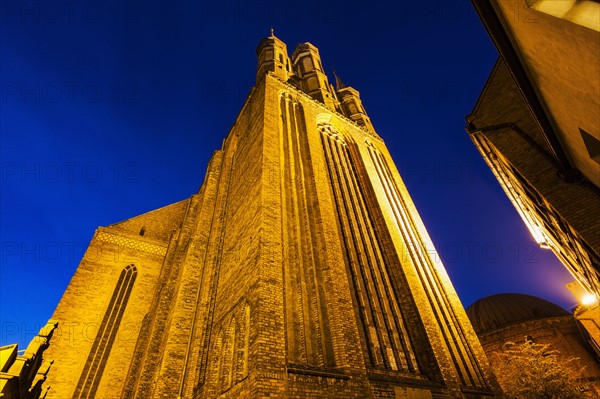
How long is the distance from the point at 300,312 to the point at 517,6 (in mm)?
6411

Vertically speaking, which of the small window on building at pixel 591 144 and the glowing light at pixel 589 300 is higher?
the glowing light at pixel 589 300

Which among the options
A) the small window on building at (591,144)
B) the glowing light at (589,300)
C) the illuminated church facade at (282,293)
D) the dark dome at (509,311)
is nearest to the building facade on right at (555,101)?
the small window on building at (591,144)

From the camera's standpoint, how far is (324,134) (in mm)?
14898

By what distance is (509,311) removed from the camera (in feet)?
85.4

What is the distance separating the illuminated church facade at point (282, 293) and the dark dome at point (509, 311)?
18.5 meters

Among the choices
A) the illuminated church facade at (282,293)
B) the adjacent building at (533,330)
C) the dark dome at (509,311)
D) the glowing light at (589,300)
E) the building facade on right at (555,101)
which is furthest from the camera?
the dark dome at (509,311)

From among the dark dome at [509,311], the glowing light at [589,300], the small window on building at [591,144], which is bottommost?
the small window on building at [591,144]

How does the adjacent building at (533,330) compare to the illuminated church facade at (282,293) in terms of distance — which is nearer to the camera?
the illuminated church facade at (282,293)

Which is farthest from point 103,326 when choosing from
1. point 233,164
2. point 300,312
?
point 300,312

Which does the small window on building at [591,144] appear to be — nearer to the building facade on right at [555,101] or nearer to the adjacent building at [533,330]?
the building facade on right at [555,101]

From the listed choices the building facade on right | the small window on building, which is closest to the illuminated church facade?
the building facade on right

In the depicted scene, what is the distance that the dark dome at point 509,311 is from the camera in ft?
81.5

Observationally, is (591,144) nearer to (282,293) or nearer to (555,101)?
(555,101)

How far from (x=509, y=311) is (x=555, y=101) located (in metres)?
28.4
